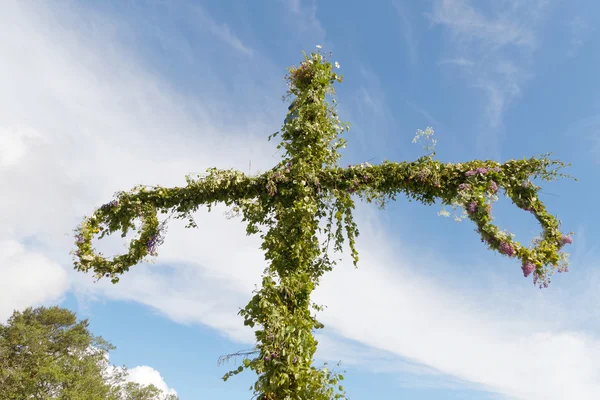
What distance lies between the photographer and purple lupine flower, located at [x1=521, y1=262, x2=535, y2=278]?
4.82 metres

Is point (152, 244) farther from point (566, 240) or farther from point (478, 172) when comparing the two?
point (566, 240)

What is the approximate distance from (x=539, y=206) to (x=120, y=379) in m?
27.5

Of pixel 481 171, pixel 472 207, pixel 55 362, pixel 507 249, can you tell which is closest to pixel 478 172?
pixel 481 171

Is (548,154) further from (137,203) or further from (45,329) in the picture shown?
(45,329)

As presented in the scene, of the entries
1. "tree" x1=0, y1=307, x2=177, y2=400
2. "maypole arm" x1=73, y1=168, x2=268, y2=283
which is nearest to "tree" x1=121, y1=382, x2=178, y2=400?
"tree" x1=0, y1=307, x2=177, y2=400

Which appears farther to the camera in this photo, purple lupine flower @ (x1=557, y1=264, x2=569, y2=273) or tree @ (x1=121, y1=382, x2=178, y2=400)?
tree @ (x1=121, y1=382, x2=178, y2=400)

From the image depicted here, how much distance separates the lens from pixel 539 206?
532 cm

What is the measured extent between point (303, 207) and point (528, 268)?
2.69 metres

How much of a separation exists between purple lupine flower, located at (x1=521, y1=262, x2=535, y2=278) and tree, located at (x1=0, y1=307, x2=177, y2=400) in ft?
75.5

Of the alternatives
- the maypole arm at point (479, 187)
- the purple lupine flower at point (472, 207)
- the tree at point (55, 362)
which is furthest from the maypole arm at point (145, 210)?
the tree at point (55, 362)

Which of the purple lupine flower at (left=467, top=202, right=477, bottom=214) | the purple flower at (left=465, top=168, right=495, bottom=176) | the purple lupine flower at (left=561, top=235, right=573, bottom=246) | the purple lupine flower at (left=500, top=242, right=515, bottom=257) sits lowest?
the purple lupine flower at (left=500, top=242, right=515, bottom=257)

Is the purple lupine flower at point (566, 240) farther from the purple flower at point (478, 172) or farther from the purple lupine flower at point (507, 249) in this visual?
the purple flower at point (478, 172)

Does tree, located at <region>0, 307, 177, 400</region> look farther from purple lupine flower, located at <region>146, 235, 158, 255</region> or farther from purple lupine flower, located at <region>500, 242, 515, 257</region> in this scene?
purple lupine flower, located at <region>500, 242, 515, 257</region>

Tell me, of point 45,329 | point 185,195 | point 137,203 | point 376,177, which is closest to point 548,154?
point 376,177
